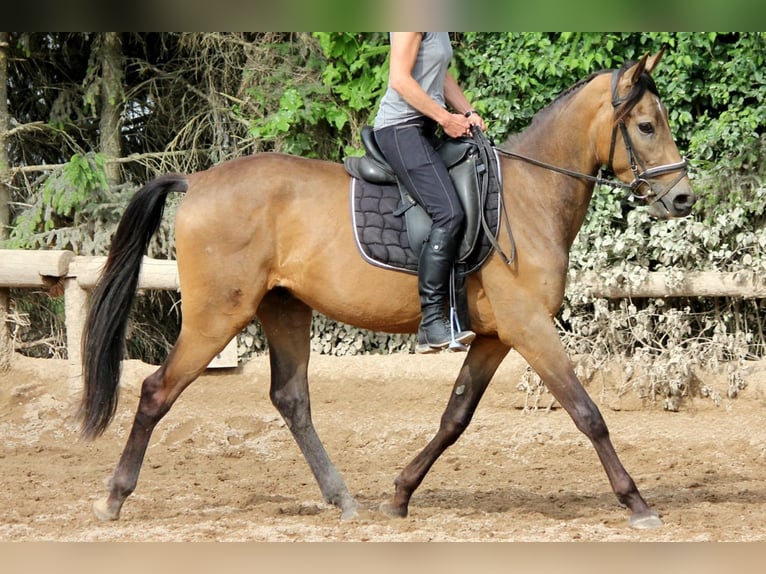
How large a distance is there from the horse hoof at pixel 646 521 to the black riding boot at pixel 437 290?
4.24 feet

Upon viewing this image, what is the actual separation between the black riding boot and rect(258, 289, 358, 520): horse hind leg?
3.36 ft

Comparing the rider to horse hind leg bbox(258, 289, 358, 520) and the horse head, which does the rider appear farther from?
horse hind leg bbox(258, 289, 358, 520)

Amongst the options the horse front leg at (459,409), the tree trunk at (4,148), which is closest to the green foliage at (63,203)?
the tree trunk at (4,148)

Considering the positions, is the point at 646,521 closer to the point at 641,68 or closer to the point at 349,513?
the point at 349,513

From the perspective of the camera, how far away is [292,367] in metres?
5.67

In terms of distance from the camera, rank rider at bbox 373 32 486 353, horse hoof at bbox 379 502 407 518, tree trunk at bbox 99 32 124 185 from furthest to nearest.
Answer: tree trunk at bbox 99 32 124 185 < horse hoof at bbox 379 502 407 518 < rider at bbox 373 32 486 353

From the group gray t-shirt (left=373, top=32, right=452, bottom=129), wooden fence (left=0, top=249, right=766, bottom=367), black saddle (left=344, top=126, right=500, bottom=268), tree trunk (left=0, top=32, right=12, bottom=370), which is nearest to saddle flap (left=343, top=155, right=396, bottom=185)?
black saddle (left=344, top=126, right=500, bottom=268)

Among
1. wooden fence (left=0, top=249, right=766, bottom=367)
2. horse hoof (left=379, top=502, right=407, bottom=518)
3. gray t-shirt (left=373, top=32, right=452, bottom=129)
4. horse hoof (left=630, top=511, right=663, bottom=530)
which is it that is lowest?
horse hoof (left=379, top=502, right=407, bottom=518)

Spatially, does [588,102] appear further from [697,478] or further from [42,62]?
[42,62]

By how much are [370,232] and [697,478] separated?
304cm

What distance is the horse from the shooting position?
486cm

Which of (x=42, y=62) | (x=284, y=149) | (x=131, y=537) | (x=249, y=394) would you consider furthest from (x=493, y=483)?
(x=42, y=62)

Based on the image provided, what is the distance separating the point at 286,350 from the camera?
18.6 ft

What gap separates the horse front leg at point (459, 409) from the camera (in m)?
5.28
